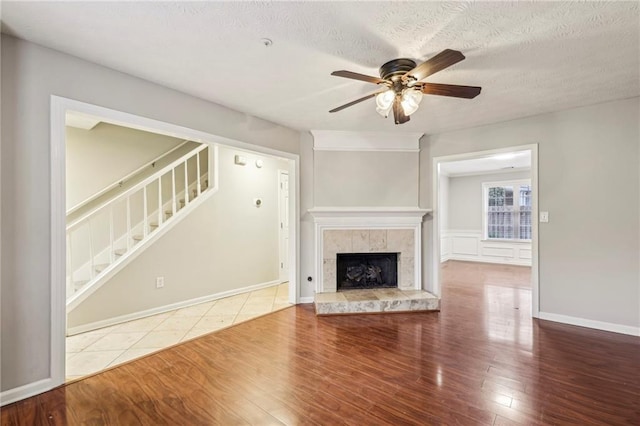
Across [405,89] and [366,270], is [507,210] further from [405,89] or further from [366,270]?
[405,89]

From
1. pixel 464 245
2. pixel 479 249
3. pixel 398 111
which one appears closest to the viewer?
pixel 398 111

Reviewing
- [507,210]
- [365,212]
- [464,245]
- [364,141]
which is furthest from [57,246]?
[507,210]

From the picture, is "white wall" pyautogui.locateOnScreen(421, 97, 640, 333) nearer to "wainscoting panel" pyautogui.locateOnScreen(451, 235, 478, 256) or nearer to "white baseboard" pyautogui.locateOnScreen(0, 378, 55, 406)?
"wainscoting panel" pyautogui.locateOnScreen(451, 235, 478, 256)

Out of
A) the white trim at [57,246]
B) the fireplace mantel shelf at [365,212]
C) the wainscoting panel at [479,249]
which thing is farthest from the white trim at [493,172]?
the white trim at [57,246]

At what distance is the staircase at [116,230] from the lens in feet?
11.0

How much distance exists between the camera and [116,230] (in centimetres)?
413

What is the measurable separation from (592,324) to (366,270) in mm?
2627

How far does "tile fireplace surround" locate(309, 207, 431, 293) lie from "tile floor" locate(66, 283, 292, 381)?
2.62 ft

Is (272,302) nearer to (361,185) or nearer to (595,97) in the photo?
(361,185)

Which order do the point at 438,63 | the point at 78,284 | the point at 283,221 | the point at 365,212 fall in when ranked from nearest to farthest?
1. the point at 438,63
2. the point at 78,284
3. the point at 365,212
4. the point at 283,221

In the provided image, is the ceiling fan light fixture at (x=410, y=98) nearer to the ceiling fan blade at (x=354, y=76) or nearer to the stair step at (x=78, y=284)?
the ceiling fan blade at (x=354, y=76)

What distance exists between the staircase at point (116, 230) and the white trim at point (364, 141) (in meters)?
1.66

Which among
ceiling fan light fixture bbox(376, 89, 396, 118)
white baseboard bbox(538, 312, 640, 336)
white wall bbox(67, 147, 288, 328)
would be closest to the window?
white baseboard bbox(538, 312, 640, 336)

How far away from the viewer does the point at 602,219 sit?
123 inches
